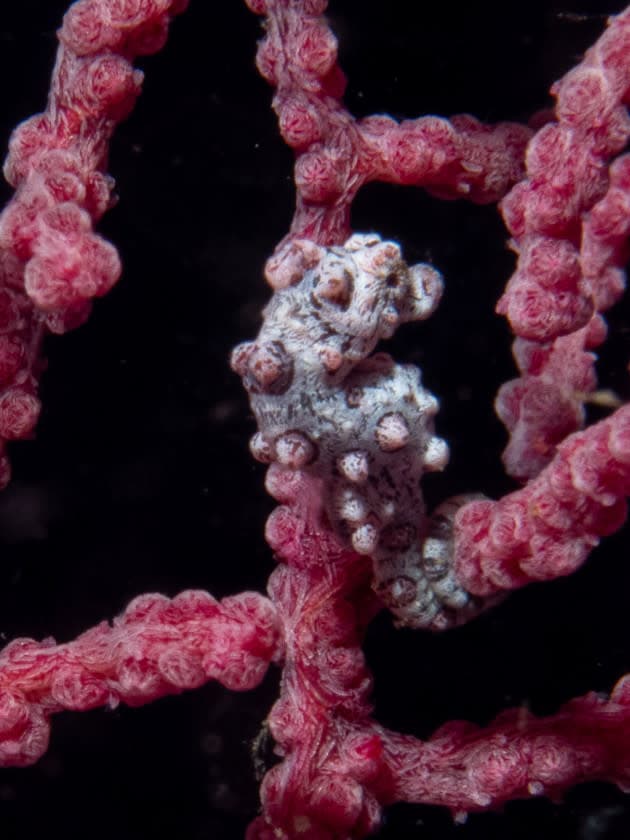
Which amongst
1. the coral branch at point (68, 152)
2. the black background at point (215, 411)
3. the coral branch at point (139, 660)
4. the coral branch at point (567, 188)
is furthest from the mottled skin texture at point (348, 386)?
the black background at point (215, 411)

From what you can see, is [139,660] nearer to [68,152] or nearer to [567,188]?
[68,152]

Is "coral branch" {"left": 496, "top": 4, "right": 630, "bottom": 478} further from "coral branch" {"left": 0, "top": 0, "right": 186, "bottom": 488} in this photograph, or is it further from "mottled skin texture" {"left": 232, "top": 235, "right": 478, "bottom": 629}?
"coral branch" {"left": 0, "top": 0, "right": 186, "bottom": 488}

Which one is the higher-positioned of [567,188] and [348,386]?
[567,188]

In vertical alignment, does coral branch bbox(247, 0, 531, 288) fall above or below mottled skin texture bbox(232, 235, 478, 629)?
above

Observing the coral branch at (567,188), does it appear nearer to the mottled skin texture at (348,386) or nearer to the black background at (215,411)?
the mottled skin texture at (348,386)

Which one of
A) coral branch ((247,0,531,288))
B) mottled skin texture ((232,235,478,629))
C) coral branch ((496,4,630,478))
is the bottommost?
mottled skin texture ((232,235,478,629))

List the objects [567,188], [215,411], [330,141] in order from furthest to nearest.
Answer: [215,411] < [330,141] < [567,188]

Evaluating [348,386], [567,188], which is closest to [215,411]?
[348,386]

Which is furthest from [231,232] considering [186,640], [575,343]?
[186,640]

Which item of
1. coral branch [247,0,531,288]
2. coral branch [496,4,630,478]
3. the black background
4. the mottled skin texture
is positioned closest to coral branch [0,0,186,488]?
coral branch [247,0,531,288]
